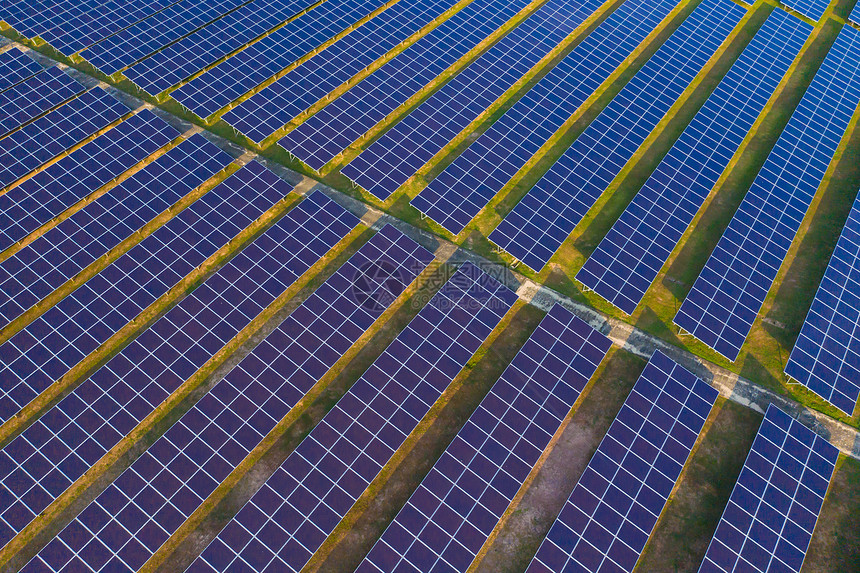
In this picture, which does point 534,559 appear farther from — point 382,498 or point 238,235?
point 238,235

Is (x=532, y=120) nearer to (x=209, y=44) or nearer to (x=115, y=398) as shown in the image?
(x=209, y=44)

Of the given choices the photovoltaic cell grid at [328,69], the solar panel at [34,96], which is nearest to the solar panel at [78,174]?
the photovoltaic cell grid at [328,69]

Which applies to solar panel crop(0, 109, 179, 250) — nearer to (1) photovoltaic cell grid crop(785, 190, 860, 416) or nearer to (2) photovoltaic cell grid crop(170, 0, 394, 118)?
(2) photovoltaic cell grid crop(170, 0, 394, 118)

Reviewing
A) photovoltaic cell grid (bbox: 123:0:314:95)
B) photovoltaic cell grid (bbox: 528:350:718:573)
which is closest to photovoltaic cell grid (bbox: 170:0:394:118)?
photovoltaic cell grid (bbox: 123:0:314:95)

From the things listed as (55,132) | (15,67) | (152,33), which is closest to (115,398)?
(55,132)

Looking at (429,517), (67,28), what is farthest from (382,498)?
(67,28)

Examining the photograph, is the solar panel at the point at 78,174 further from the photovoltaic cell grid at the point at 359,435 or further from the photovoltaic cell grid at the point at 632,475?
the photovoltaic cell grid at the point at 632,475
